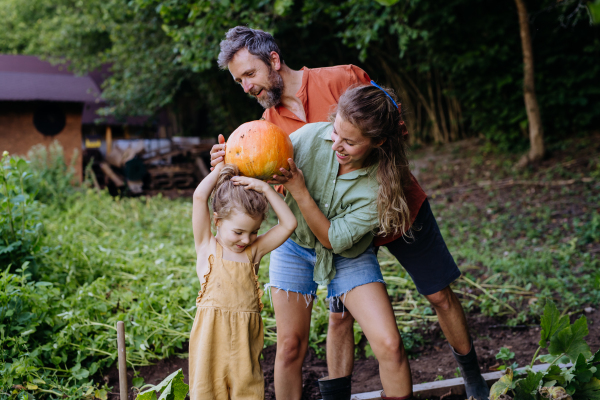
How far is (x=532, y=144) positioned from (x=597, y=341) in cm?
581

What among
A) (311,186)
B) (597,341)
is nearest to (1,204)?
(311,186)

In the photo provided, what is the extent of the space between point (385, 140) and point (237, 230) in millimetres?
796

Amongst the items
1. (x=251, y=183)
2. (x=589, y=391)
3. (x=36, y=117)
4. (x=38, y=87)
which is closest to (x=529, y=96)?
(x=589, y=391)

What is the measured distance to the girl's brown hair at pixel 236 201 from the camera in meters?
2.00

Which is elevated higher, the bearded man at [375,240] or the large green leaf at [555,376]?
the bearded man at [375,240]

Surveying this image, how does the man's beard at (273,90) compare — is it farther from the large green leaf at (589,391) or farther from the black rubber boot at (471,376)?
the large green leaf at (589,391)

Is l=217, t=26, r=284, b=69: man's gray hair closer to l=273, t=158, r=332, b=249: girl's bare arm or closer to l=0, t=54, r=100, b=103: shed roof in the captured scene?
l=273, t=158, r=332, b=249: girl's bare arm

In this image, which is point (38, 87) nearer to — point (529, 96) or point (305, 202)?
point (529, 96)

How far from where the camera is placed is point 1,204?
11.0ft

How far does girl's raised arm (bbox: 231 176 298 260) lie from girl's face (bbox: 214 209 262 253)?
0.20 feet

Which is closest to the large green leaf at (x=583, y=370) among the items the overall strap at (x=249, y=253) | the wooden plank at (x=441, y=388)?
the wooden plank at (x=441, y=388)

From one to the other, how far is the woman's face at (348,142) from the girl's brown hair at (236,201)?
406mm

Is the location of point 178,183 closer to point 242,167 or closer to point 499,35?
point 499,35

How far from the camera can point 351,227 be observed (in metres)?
2.13
